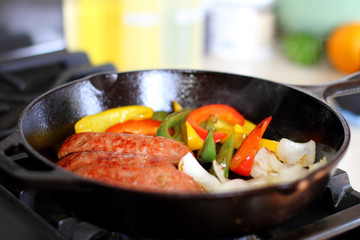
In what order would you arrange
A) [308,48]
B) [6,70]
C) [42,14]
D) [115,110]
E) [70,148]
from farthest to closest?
[308,48], [42,14], [6,70], [115,110], [70,148]

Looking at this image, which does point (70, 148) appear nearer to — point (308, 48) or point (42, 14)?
point (42, 14)

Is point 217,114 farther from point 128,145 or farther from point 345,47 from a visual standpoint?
point 345,47

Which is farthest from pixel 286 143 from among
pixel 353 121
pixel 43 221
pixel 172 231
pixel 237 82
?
pixel 353 121

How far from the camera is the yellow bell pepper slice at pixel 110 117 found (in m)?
0.97

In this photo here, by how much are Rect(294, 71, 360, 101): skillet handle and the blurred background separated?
3.72 ft

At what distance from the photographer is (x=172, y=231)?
62cm

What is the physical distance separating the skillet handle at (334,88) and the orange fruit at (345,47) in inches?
46.5

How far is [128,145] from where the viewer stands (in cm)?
83

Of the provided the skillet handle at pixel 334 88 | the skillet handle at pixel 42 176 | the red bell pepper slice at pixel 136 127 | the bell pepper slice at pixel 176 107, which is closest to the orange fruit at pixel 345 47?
the skillet handle at pixel 334 88

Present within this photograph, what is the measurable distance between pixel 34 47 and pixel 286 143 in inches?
53.4

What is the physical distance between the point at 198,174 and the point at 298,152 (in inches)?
9.2

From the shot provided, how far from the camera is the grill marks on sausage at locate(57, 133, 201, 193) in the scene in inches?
26.2

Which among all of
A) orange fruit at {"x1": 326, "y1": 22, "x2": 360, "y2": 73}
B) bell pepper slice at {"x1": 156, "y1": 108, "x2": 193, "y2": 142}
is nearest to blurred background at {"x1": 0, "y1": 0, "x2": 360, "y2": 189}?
orange fruit at {"x1": 326, "y1": 22, "x2": 360, "y2": 73}

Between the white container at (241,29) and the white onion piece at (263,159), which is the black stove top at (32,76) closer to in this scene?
the white onion piece at (263,159)
